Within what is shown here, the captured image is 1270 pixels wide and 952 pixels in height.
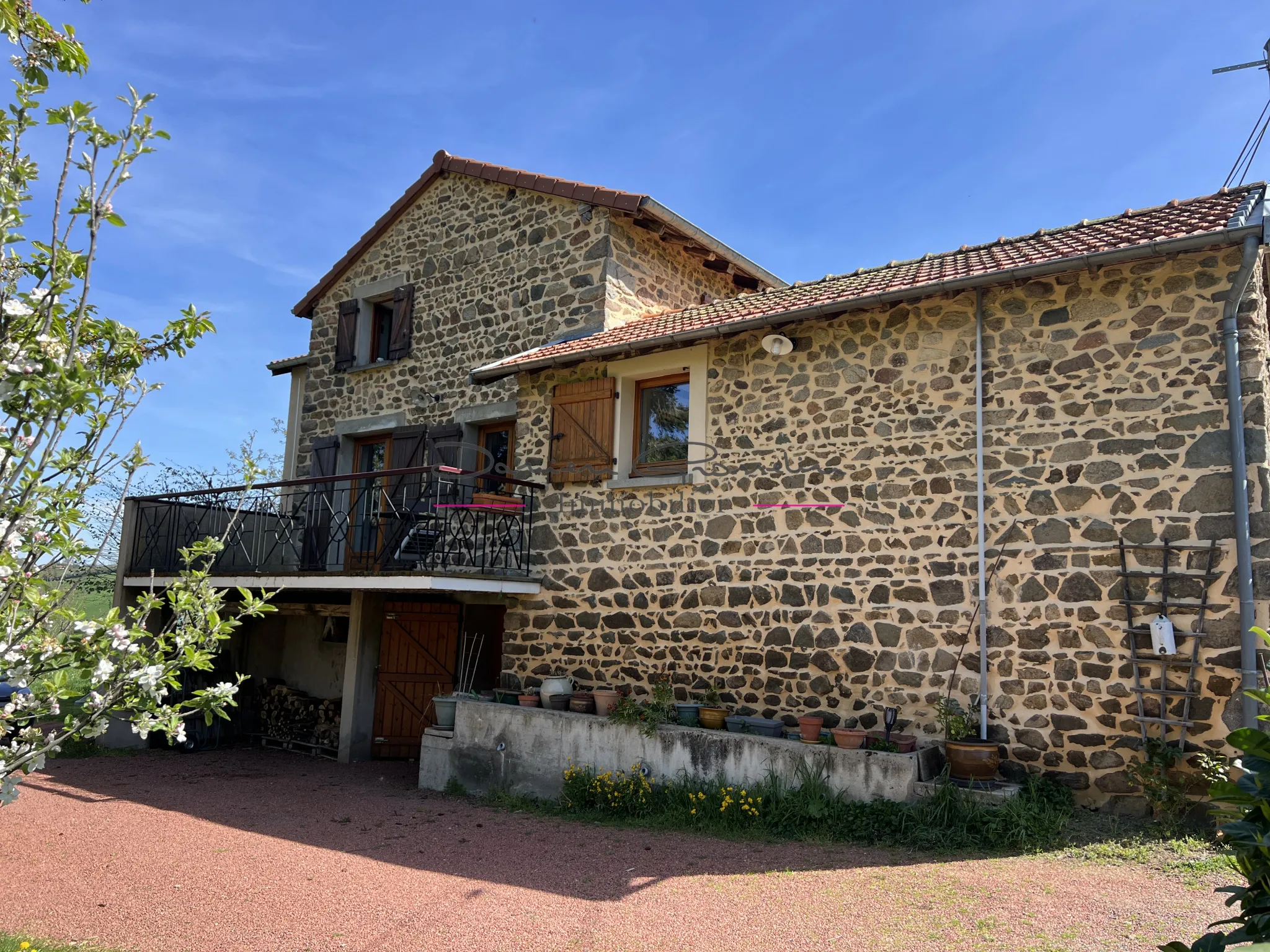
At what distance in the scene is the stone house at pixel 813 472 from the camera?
248 inches

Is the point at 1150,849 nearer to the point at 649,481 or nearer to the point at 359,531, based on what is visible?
the point at 649,481

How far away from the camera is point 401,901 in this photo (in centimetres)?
537

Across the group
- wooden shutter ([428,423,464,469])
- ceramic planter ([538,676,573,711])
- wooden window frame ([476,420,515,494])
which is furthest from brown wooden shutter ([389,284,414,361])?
ceramic planter ([538,676,573,711])

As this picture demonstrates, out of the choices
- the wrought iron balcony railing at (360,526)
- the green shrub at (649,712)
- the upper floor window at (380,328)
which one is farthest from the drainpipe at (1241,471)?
the upper floor window at (380,328)

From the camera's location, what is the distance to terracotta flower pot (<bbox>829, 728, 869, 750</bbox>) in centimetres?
687

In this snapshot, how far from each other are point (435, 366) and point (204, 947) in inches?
317

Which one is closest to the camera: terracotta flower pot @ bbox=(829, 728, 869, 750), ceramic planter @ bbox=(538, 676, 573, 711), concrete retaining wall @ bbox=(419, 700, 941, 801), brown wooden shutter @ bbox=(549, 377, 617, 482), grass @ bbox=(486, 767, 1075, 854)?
grass @ bbox=(486, 767, 1075, 854)

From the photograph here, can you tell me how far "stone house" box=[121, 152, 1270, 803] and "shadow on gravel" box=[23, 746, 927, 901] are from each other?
1.37m

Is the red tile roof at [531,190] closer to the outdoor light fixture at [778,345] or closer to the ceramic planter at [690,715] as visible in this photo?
the outdoor light fixture at [778,345]

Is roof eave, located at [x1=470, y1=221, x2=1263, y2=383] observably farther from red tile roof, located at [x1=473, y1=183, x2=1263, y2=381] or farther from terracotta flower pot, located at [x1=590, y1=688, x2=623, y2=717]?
terracotta flower pot, located at [x1=590, y1=688, x2=623, y2=717]

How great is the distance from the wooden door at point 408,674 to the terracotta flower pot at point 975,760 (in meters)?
6.62

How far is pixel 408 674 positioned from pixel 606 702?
3610mm

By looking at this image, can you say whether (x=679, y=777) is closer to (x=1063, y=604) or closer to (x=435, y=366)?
(x=1063, y=604)

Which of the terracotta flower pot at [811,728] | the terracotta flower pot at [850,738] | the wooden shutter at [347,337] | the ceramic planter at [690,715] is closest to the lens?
the terracotta flower pot at [850,738]
